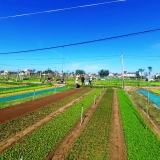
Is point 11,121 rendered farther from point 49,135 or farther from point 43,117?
point 49,135

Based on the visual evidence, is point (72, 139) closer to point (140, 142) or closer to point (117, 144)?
point (117, 144)

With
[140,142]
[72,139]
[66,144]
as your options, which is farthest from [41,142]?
[140,142]

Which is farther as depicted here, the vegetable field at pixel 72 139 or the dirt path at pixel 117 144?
the dirt path at pixel 117 144

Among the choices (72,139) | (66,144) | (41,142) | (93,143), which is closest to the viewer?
(41,142)

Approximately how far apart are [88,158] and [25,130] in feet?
15.7

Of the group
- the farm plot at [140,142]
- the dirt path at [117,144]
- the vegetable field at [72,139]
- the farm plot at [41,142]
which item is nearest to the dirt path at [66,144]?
the vegetable field at [72,139]

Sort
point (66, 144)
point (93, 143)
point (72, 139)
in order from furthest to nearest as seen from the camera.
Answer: point (72, 139) < point (93, 143) < point (66, 144)

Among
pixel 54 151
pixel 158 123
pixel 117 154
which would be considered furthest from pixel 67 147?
pixel 158 123

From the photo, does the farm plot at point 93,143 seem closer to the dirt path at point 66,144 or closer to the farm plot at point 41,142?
the dirt path at point 66,144

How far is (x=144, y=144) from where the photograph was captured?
342 inches

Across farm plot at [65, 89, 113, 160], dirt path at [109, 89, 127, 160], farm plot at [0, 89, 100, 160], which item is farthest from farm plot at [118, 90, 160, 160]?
farm plot at [0, 89, 100, 160]

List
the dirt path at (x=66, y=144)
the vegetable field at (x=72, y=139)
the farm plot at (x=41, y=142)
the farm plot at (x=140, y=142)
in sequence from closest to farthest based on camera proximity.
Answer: the farm plot at (x=41, y=142) → the dirt path at (x=66, y=144) → the vegetable field at (x=72, y=139) → the farm plot at (x=140, y=142)

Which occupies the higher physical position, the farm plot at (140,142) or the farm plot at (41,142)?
the farm plot at (41,142)

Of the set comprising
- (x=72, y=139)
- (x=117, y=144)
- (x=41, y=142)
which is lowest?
(x=117, y=144)
